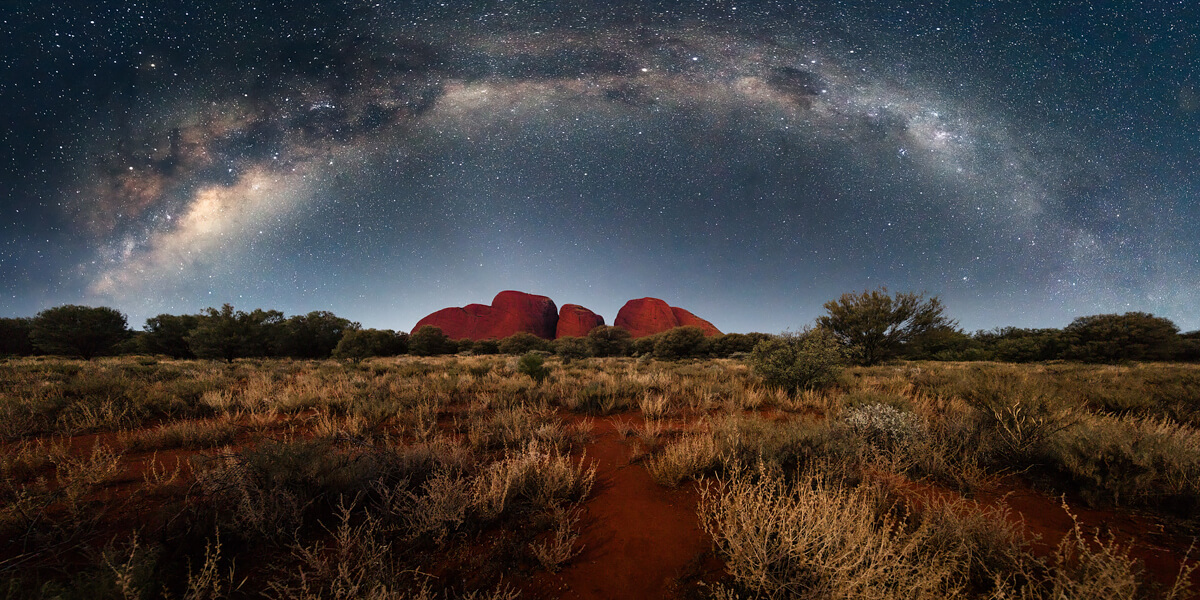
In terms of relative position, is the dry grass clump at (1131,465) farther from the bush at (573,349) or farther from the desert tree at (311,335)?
the desert tree at (311,335)

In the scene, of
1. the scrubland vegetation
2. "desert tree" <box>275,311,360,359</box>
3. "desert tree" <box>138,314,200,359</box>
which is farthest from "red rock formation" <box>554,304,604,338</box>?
the scrubland vegetation

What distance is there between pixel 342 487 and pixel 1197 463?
27.1ft

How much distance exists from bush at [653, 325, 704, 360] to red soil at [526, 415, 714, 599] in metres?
32.8

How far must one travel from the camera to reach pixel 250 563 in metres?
2.62

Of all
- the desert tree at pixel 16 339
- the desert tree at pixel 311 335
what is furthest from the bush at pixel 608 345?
the desert tree at pixel 16 339

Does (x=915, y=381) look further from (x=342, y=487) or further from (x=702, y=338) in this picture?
(x=702, y=338)

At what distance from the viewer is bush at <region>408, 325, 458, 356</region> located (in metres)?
42.8

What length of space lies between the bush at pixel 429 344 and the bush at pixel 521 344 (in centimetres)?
671

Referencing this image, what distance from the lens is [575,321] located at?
86.0 metres

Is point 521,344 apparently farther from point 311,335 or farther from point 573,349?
point 311,335

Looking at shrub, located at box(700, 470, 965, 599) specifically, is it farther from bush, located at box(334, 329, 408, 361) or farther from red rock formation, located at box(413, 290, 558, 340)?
red rock formation, located at box(413, 290, 558, 340)

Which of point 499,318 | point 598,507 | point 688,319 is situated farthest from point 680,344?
point 499,318

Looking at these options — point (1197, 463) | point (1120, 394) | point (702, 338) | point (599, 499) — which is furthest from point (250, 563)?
point (702, 338)

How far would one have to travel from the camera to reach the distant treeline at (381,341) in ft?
73.6
